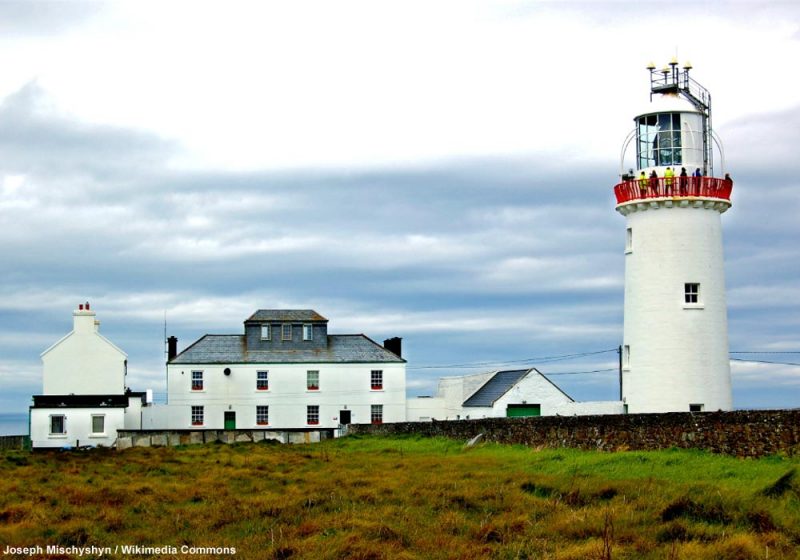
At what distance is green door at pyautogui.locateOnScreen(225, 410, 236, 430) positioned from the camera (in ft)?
177

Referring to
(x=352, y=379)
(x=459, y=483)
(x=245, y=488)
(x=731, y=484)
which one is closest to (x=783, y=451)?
(x=731, y=484)

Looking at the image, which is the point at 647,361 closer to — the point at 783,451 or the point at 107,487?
the point at 783,451

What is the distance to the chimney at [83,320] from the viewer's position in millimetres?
50469

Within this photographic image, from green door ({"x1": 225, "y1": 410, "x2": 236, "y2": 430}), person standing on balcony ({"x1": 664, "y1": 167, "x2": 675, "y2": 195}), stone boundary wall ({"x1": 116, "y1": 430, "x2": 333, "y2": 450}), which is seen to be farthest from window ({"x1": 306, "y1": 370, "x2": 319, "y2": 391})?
person standing on balcony ({"x1": 664, "y1": 167, "x2": 675, "y2": 195})

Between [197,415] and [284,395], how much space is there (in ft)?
15.3

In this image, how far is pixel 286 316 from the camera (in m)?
57.1

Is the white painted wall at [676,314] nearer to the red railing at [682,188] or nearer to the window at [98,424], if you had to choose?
the red railing at [682,188]

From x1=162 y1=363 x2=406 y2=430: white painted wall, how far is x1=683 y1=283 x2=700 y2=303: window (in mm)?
27285

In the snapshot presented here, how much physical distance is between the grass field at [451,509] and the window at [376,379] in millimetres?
31629

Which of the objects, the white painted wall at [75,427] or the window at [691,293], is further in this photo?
the white painted wall at [75,427]

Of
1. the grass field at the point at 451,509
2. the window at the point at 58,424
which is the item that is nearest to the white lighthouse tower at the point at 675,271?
the grass field at the point at 451,509

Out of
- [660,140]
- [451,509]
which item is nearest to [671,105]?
[660,140]

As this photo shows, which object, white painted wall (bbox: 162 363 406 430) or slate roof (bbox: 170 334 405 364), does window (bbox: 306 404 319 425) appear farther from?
slate roof (bbox: 170 334 405 364)

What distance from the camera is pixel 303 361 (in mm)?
55125
